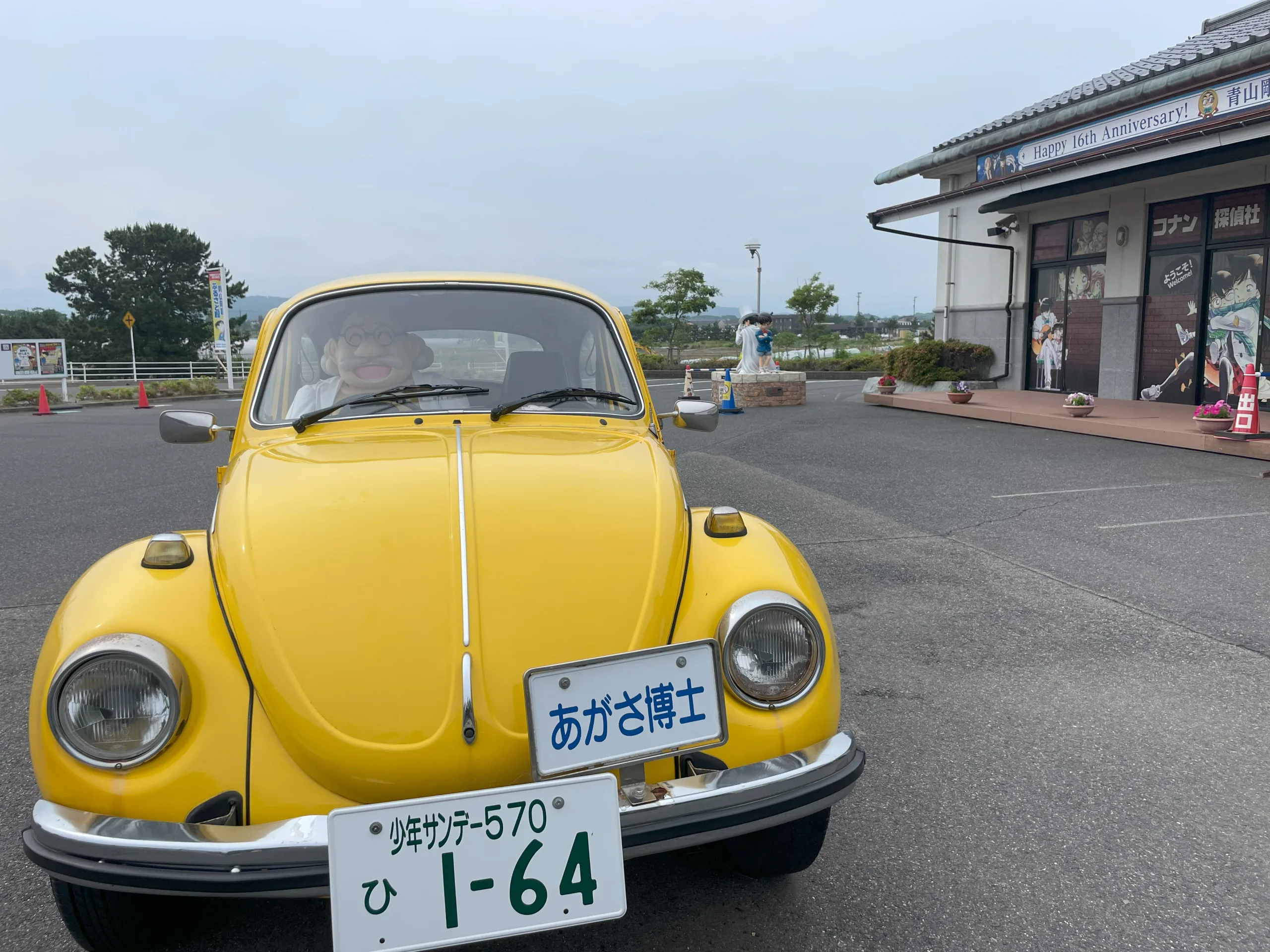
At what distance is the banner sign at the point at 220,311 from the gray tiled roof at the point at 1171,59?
2314 centimetres

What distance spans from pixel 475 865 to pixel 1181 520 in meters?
6.75

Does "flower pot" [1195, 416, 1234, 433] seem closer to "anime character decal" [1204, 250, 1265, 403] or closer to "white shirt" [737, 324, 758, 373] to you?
"anime character decal" [1204, 250, 1265, 403]

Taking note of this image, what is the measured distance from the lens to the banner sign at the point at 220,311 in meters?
29.5

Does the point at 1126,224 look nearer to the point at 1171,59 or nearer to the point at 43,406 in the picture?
the point at 1171,59

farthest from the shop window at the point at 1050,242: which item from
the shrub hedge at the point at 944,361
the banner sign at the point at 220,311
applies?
the banner sign at the point at 220,311

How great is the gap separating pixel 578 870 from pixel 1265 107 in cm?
1293

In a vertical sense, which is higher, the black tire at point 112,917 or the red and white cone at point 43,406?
the red and white cone at point 43,406

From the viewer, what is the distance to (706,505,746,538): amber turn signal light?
259 cm

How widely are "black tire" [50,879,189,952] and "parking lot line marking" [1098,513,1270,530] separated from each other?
6431 millimetres

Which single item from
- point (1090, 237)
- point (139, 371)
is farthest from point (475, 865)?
point (139, 371)

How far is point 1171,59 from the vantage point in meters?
14.1

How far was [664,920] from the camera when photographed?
2283 mm

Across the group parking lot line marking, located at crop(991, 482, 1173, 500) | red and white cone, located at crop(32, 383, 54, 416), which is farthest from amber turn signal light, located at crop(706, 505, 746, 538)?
red and white cone, located at crop(32, 383, 54, 416)

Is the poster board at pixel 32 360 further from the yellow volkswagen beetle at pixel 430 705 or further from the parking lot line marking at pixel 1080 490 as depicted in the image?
the yellow volkswagen beetle at pixel 430 705
